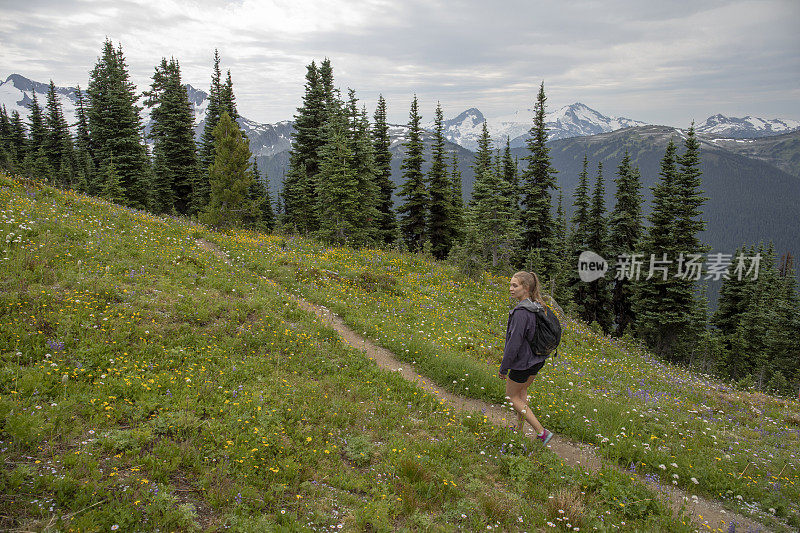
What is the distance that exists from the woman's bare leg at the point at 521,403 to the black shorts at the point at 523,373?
0.31 feet

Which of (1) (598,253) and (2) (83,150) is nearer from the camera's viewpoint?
(1) (598,253)

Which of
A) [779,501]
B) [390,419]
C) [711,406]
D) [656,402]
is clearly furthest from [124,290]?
[711,406]

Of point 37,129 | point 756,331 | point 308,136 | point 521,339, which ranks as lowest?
point 756,331

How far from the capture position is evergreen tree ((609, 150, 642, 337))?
3794cm

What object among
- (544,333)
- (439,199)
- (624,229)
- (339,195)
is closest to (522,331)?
(544,333)

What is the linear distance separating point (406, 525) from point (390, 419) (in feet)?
8.16

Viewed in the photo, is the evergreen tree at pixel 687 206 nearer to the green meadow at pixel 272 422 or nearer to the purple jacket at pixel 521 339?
the green meadow at pixel 272 422

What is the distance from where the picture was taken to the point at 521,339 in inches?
263

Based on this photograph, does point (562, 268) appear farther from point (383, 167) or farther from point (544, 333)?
point (544, 333)

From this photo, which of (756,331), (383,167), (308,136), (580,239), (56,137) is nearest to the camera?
(308,136)

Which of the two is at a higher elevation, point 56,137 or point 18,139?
point 18,139

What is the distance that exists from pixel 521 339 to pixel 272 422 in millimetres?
4429

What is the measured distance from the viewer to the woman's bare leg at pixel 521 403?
279 inches

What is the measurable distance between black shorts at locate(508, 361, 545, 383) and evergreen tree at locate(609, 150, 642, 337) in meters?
35.6
